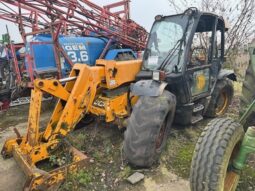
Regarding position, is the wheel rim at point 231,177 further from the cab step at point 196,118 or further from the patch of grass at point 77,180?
the cab step at point 196,118

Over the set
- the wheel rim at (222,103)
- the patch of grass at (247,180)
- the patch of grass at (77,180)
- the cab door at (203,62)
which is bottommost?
the patch of grass at (247,180)

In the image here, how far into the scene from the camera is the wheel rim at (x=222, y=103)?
6.34 m

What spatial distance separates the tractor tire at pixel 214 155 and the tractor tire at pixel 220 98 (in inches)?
125

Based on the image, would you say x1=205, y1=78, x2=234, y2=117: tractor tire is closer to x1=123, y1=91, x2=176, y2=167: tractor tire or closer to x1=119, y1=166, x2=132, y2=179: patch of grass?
x1=123, y1=91, x2=176, y2=167: tractor tire

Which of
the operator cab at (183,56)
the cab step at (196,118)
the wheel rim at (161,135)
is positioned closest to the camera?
the wheel rim at (161,135)

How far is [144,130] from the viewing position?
12.7 ft

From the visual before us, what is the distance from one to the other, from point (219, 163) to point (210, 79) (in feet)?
10.7

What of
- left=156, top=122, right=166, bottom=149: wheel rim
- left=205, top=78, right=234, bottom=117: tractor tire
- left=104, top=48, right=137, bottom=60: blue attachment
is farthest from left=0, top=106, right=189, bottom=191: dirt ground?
left=104, top=48, right=137, bottom=60: blue attachment

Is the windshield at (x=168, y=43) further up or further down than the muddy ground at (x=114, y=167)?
further up

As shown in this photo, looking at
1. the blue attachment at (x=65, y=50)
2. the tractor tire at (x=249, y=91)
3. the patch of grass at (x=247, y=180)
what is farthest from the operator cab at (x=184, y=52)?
the blue attachment at (x=65, y=50)

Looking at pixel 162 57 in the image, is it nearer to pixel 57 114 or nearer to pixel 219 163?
pixel 57 114

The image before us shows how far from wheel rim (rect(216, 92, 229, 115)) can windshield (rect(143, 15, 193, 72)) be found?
2.01 metres

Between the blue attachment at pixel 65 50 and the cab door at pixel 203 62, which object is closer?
the cab door at pixel 203 62

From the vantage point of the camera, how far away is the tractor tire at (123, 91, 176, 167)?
3.87 m
